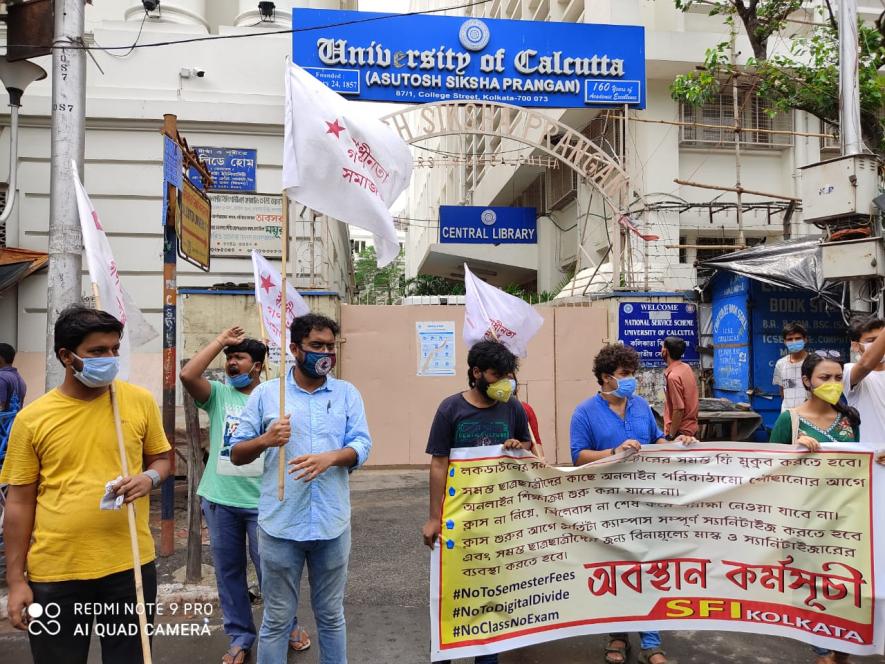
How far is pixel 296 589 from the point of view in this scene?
3281 millimetres

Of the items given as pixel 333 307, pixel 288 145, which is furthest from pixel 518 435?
pixel 333 307

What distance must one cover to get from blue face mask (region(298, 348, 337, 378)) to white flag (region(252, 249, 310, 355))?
93 centimetres

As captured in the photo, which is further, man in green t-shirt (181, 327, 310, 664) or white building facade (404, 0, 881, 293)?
white building facade (404, 0, 881, 293)

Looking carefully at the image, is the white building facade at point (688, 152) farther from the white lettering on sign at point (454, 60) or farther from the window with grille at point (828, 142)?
the white lettering on sign at point (454, 60)

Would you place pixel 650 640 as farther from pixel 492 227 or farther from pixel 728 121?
pixel 728 121

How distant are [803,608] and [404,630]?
2452mm

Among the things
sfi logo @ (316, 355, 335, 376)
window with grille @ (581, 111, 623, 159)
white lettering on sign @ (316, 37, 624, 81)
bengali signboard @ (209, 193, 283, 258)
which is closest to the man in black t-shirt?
sfi logo @ (316, 355, 335, 376)

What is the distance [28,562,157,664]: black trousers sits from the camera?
269 centimetres

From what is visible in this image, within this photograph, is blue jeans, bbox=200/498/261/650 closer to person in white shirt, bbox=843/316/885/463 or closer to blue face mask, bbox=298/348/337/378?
blue face mask, bbox=298/348/337/378

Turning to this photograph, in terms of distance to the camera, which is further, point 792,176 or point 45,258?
point 792,176

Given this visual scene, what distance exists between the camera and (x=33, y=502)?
272cm

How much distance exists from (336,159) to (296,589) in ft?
7.20

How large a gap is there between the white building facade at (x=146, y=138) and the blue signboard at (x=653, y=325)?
170 inches

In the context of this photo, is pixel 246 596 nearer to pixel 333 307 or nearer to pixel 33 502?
pixel 33 502
